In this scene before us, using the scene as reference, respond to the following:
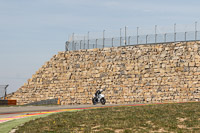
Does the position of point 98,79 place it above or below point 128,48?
below

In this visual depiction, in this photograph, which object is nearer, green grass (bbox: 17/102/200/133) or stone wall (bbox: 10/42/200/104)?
green grass (bbox: 17/102/200/133)

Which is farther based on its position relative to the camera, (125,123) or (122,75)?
(122,75)

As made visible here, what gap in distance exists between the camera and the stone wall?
4150cm

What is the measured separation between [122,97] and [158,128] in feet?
92.9

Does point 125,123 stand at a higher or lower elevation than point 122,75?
lower

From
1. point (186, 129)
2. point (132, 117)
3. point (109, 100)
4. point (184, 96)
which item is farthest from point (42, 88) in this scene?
point (186, 129)

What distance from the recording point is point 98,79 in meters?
47.2

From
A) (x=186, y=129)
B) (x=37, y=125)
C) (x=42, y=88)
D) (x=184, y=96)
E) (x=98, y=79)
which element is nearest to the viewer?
(x=186, y=129)

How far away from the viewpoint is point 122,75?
45.6 metres

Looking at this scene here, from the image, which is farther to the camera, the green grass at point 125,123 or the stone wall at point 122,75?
the stone wall at point 122,75

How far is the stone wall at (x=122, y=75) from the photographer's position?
41500 millimetres

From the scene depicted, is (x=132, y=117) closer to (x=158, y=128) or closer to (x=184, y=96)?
(x=158, y=128)

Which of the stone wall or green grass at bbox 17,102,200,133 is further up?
the stone wall

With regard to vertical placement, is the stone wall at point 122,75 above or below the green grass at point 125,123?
above
